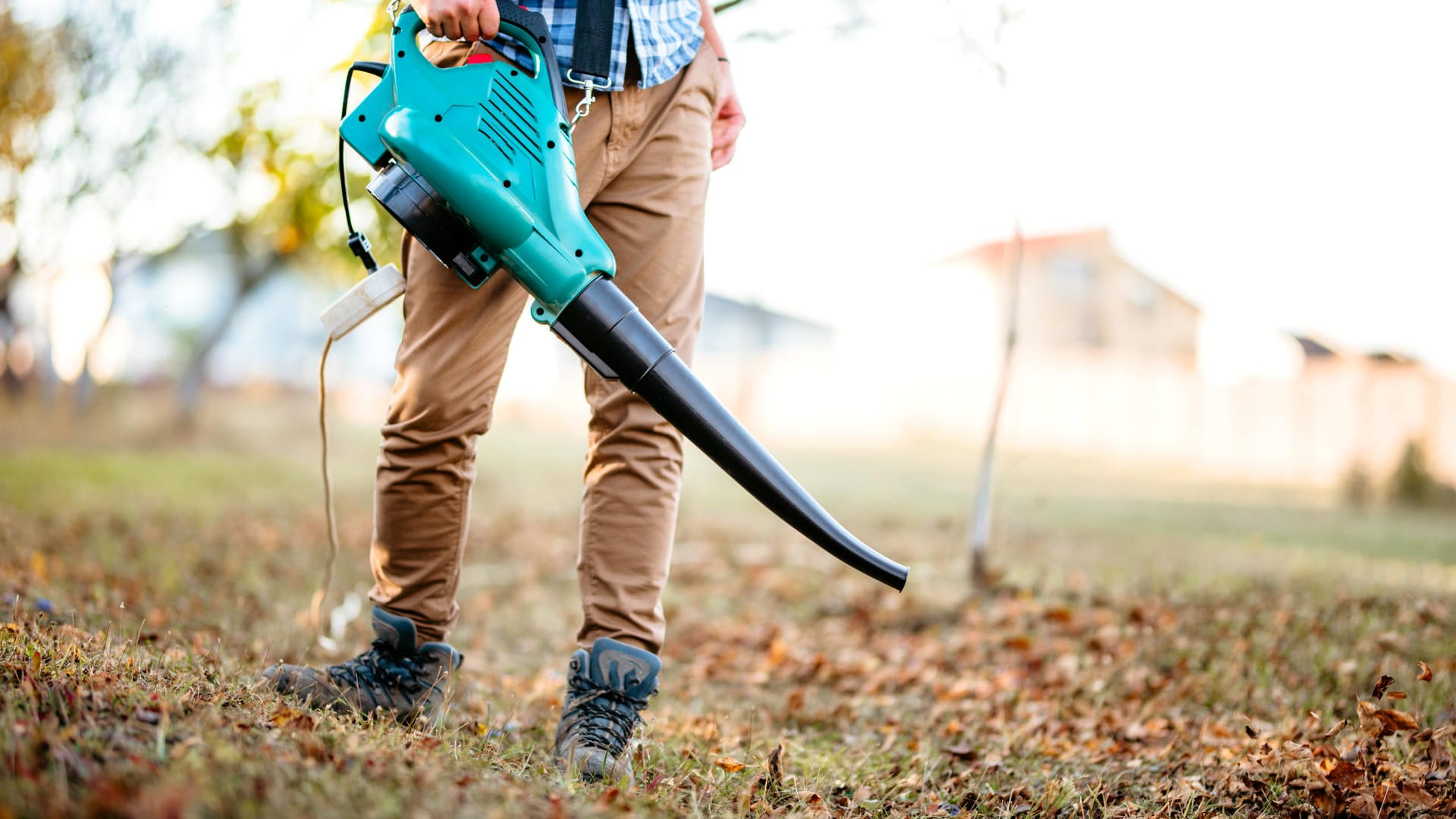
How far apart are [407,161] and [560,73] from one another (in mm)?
331

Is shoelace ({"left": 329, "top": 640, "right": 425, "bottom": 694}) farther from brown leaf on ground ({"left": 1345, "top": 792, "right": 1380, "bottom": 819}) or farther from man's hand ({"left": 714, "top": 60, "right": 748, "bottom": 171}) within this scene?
brown leaf on ground ({"left": 1345, "top": 792, "right": 1380, "bottom": 819})

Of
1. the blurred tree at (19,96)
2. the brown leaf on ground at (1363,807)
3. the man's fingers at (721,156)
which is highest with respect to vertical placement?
the blurred tree at (19,96)

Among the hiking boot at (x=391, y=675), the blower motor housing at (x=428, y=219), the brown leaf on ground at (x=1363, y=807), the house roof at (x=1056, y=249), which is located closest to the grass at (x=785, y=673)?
the brown leaf on ground at (x=1363, y=807)

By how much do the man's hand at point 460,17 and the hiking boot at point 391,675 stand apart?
1090 mm

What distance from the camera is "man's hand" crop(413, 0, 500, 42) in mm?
1658

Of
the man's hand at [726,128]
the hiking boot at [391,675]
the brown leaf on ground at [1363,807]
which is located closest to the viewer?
the brown leaf on ground at [1363,807]

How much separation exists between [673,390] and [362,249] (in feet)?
2.27

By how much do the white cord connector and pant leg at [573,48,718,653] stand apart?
1.32ft

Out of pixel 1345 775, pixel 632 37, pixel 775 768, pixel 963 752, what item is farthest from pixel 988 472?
pixel 632 37

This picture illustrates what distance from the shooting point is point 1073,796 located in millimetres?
1794

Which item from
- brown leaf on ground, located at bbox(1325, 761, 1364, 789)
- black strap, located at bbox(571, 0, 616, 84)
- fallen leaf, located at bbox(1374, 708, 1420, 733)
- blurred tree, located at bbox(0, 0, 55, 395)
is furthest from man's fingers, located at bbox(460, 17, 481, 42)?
blurred tree, located at bbox(0, 0, 55, 395)

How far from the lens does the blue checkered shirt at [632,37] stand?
5.89 ft

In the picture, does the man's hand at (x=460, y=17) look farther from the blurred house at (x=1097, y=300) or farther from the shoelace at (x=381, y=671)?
the blurred house at (x=1097, y=300)

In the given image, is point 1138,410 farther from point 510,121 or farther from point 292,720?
point 292,720
